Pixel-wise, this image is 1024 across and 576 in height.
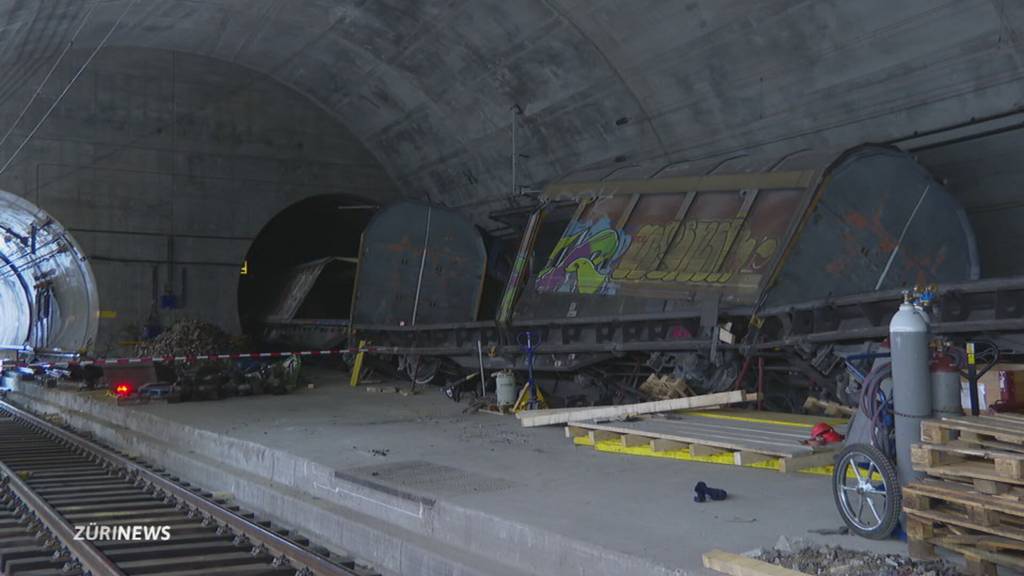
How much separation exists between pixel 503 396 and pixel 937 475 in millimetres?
7735

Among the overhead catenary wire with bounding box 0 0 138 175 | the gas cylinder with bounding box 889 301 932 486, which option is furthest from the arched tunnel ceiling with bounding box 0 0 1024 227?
the gas cylinder with bounding box 889 301 932 486

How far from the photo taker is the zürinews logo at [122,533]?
6.82 m

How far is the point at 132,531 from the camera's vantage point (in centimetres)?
705

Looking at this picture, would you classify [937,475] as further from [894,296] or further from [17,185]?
[17,185]

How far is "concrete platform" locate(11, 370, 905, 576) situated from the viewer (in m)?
4.74

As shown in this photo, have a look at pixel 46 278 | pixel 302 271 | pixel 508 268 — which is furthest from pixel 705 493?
pixel 46 278

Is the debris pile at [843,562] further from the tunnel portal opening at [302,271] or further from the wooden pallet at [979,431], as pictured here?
the tunnel portal opening at [302,271]

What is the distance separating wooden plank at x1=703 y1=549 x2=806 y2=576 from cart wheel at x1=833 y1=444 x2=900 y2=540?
30.8 inches

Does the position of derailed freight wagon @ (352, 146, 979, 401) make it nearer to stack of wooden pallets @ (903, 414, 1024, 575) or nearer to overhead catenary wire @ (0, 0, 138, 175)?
stack of wooden pallets @ (903, 414, 1024, 575)

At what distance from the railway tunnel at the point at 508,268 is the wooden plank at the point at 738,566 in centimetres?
21

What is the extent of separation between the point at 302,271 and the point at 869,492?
1973 cm

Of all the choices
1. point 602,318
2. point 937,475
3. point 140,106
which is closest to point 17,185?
point 140,106

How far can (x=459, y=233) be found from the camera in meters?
15.6

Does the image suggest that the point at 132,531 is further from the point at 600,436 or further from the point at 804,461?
the point at 804,461
